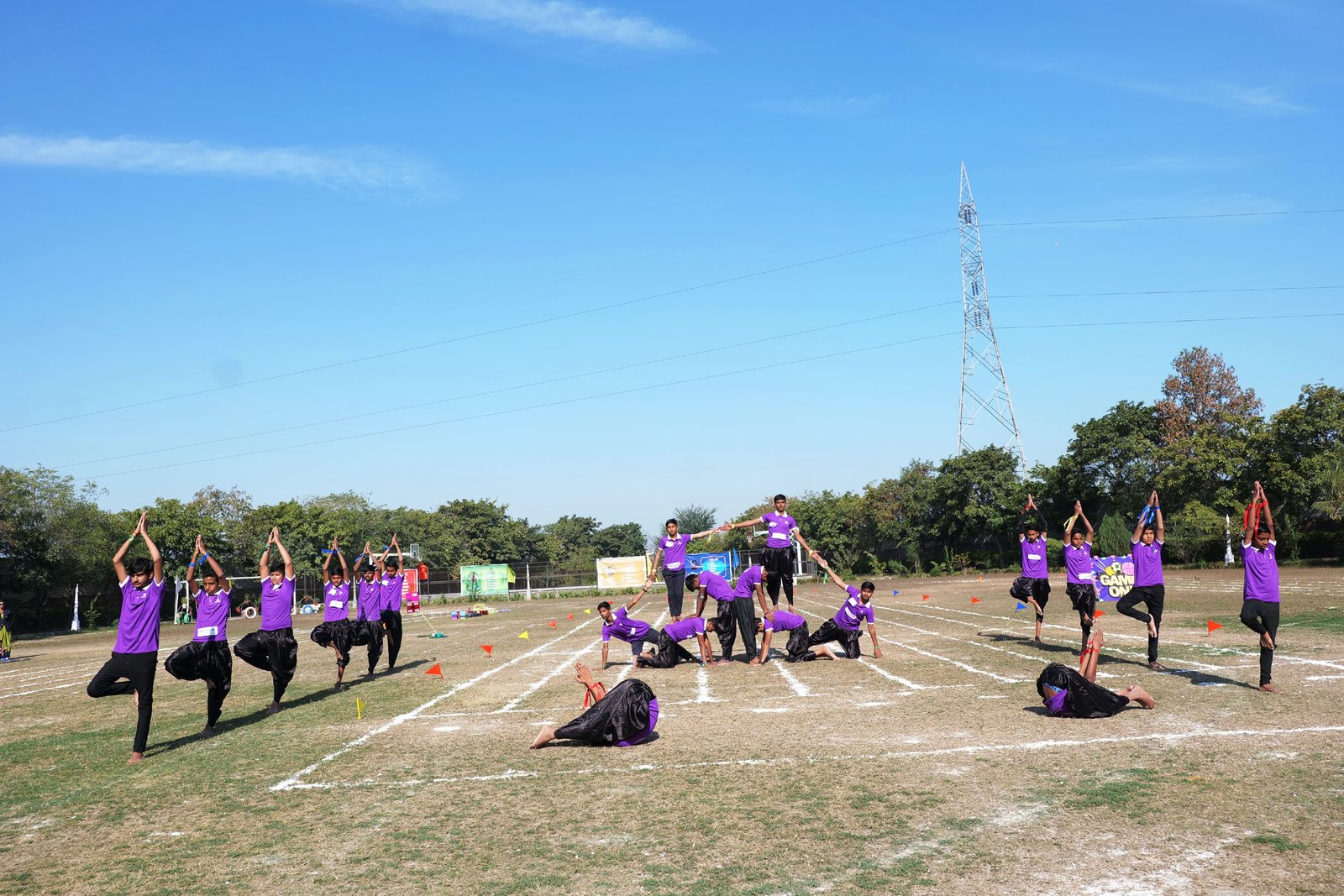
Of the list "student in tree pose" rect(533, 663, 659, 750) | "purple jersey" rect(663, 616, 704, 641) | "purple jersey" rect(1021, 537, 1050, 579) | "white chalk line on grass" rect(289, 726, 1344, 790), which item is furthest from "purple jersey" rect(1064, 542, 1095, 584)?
"student in tree pose" rect(533, 663, 659, 750)

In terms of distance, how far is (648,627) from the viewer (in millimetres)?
17172

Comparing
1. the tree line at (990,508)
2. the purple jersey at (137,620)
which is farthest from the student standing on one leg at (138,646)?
the tree line at (990,508)

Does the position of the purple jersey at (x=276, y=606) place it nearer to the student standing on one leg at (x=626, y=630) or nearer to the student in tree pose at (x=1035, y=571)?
the student standing on one leg at (x=626, y=630)

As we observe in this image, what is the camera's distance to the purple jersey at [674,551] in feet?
57.6

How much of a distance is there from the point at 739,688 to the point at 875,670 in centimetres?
250

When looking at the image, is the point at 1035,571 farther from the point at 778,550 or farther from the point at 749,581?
the point at 749,581

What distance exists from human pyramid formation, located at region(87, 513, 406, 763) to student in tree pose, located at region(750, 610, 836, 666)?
680 cm

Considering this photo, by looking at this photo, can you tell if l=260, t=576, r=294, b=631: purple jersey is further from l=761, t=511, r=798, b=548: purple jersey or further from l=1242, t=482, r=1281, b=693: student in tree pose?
l=1242, t=482, r=1281, b=693: student in tree pose

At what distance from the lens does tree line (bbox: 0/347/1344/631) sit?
44875 mm

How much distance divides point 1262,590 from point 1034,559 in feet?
22.7

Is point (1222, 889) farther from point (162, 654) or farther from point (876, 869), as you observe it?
point (162, 654)

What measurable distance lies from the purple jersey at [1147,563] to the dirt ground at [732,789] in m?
1.31

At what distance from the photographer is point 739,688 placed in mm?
14156

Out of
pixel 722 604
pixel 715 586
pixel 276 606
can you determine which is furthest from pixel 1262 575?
pixel 276 606
